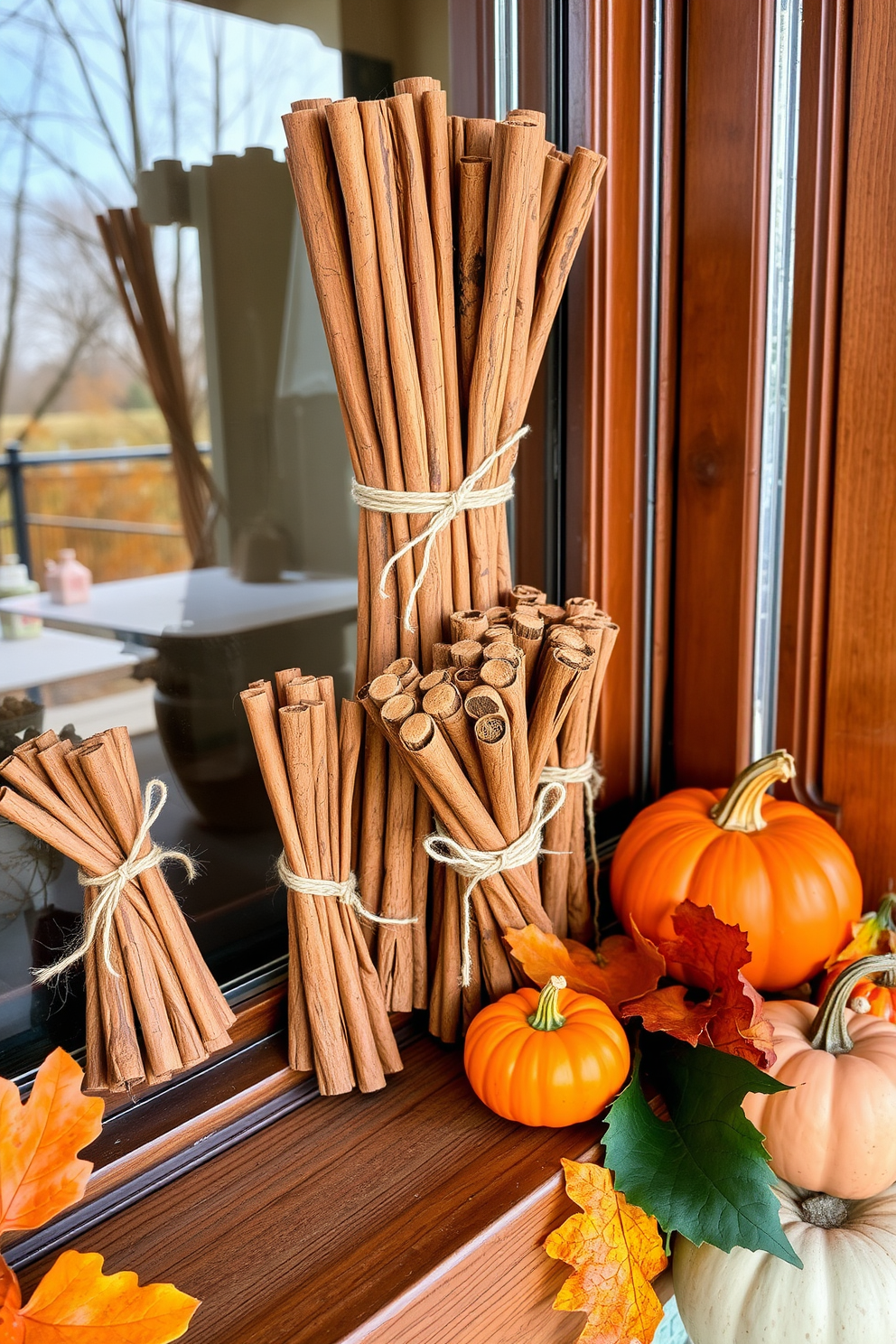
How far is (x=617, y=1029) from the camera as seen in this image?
31.0 inches

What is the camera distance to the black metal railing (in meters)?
3.04

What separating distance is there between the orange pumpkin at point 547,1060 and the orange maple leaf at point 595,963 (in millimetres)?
44

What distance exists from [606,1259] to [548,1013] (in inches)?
6.8

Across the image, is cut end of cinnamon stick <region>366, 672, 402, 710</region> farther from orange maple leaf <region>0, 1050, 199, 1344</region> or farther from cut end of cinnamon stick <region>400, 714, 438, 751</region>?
orange maple leaf <region>0, 1050, 199, 1344</region>

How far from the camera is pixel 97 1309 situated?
22.0 inches

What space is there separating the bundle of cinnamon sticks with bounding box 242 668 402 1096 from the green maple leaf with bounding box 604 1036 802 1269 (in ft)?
0.64

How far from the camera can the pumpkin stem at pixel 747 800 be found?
958mm

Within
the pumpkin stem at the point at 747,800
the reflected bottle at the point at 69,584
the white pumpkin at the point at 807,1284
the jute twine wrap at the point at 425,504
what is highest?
the jute twine wrap at the point at 425,504

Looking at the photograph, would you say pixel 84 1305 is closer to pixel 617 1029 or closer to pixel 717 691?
pixel 617 1029

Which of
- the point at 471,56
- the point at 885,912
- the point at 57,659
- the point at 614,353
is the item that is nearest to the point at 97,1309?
the point at 885,912

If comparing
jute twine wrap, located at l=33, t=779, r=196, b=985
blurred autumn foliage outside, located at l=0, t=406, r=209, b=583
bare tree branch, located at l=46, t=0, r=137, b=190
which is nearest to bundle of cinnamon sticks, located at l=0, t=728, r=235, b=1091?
jute twine wrap, located at l=33, t=779, r=196, b=985

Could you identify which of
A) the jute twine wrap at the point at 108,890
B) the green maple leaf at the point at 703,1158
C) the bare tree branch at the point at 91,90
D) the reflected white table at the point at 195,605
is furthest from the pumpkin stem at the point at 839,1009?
the bare tree branch at the point at 91,90

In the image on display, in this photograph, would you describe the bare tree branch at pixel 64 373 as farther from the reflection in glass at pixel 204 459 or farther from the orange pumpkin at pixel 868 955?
the orange pumpkin at pixel 868 955

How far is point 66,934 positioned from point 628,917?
1.68ft
